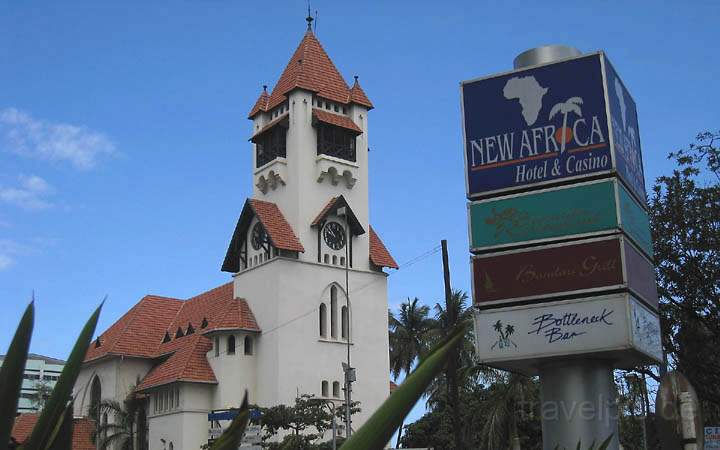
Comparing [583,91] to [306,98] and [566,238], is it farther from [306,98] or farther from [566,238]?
[306,98]

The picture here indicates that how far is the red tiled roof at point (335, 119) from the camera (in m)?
50.6

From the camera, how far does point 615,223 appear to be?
1638 cm

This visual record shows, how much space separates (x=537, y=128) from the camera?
1719 cm

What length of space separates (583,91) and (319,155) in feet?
111

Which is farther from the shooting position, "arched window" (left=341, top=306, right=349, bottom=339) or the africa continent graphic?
"arched window" (left=341, top=306, right=349, bottom=339)

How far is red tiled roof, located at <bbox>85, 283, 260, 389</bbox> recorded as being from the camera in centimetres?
4912

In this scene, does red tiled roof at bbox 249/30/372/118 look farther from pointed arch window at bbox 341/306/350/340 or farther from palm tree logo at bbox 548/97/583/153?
palm tree logo at bbox 548/97/583/153

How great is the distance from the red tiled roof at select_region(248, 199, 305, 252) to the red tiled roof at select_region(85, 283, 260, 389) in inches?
173

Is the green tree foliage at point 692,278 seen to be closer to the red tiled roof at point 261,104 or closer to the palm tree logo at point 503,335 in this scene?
the palm tree logo at point 503,335

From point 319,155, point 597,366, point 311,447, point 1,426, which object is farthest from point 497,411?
point 319,155

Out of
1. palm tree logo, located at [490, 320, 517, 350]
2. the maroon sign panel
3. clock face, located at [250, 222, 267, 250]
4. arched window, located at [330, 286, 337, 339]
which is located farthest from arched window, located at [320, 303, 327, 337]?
palm tree logo, located at [490, 320, 517, 350]

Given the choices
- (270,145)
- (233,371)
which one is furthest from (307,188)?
(233,371)

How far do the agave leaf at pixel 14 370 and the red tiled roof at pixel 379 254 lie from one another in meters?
49.7

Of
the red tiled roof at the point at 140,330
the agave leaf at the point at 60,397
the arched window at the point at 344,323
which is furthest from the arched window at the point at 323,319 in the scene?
the agave leaf at the point at 60,397
